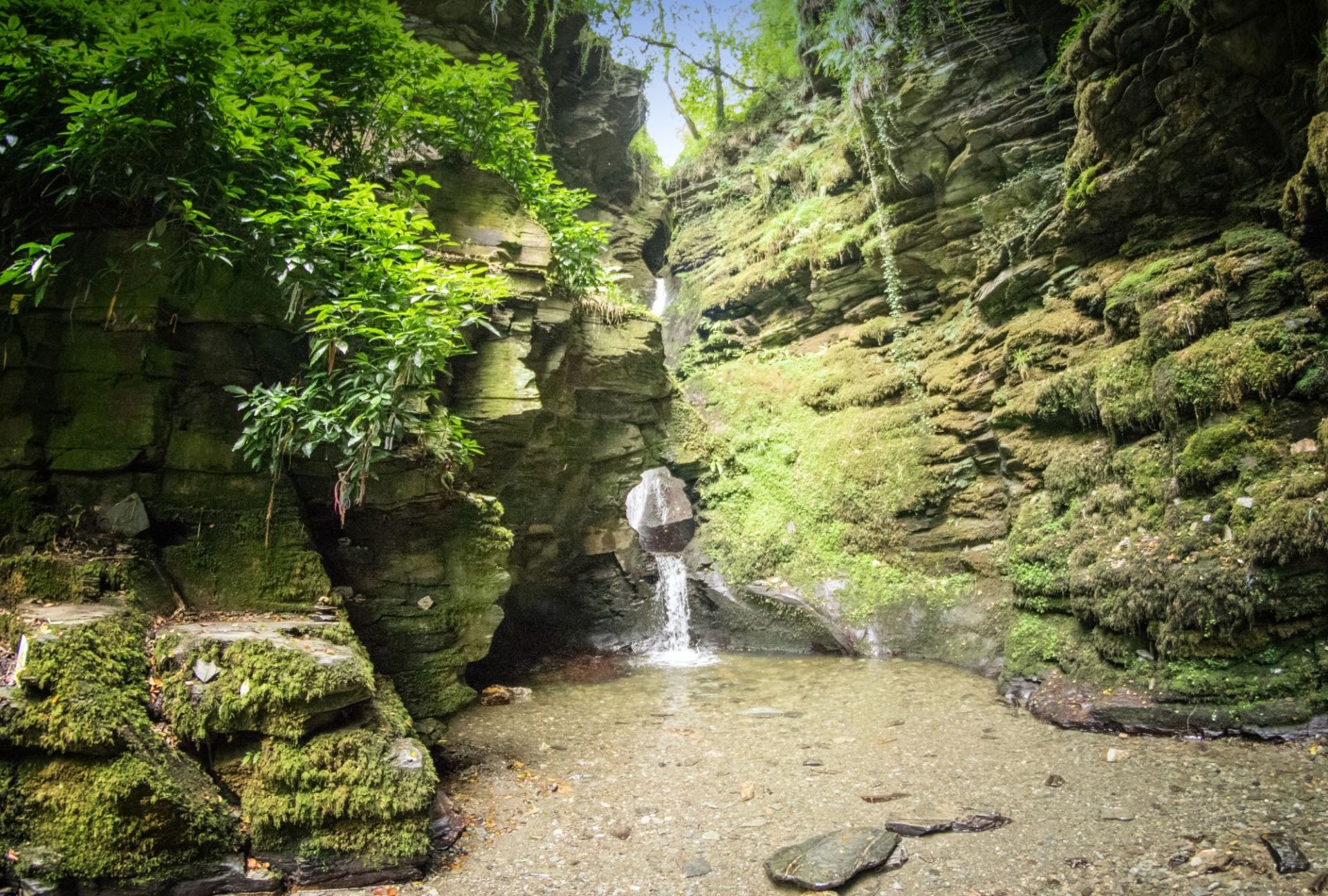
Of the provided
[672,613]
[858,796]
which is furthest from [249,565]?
[672,613]

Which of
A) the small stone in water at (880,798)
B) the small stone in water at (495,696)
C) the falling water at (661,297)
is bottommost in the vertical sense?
the small stone in water at (495,696)

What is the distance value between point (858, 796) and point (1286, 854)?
87.6 inches

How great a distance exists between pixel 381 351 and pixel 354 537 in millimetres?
1756

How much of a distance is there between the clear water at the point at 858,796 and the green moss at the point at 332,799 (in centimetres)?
36

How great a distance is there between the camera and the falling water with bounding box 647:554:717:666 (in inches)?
421

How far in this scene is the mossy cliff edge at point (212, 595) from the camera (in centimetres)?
326

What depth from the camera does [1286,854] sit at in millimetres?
3297

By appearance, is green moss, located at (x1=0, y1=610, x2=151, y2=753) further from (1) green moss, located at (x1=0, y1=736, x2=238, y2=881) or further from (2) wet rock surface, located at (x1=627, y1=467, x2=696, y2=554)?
(2) wet rock surface, located at (x1=627, y1=467, x2=696, y2=554)

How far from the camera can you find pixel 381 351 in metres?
4.96

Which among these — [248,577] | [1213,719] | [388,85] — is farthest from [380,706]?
[1213,719]

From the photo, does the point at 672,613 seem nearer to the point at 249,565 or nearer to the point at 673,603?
the point at 673,603

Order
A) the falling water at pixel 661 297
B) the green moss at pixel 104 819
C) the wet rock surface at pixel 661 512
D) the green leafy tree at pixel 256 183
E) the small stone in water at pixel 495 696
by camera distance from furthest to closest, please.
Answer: the falling water at pixel 661 297, the wet rock surface at pixel 661 512, the small stone in water at pixel 495 696, the green leafy tree at pixel 256 183, the green moss at pixel 104 819

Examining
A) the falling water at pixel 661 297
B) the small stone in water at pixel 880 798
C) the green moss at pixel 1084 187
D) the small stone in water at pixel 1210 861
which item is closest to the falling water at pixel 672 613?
the small stone in water at pixel 880 798

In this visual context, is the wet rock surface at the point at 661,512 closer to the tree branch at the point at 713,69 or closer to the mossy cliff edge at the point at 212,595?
the mossy cliff edge at the point at 212,595
